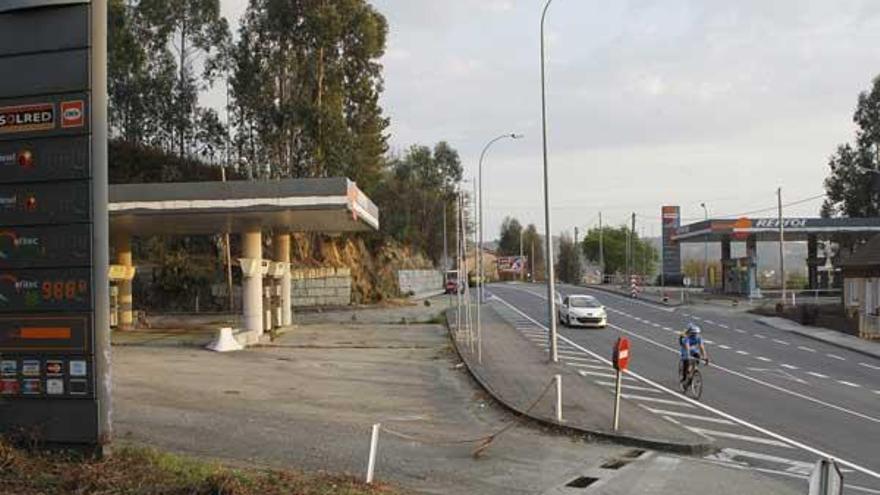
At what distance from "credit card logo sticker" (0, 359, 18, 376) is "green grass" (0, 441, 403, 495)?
0.89 m

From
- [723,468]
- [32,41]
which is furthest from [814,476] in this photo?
[32,41]

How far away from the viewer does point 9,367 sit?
387 inches

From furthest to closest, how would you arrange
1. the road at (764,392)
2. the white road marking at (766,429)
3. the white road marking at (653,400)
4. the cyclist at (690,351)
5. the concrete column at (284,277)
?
the concrete column at (284,277) → the cyclist at (690,351) → the white road marking at (653,400) → the road at (764,392) → the white road marking at (766,429)

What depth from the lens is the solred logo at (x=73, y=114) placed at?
9766 mm

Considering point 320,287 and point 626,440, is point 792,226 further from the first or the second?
point 626,440

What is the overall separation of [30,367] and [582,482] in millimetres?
6689

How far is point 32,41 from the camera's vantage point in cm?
990

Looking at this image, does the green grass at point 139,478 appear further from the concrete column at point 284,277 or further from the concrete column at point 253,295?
the concrete column at point 284,277

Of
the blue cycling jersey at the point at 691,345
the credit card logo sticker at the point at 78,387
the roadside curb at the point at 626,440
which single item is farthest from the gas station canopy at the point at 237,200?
the credit card logo sticker at the point at 78,387

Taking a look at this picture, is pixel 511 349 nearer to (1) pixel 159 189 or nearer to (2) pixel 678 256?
(1) pixel 159 189

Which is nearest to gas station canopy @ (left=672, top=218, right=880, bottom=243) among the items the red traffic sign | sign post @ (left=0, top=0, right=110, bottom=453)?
the red traffic sign

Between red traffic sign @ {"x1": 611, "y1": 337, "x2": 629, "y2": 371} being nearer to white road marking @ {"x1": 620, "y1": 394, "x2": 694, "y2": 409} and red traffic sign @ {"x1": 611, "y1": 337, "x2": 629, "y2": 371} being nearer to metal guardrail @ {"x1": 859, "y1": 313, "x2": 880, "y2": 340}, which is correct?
white road marking @ {"x1": 620, "y1": 394, "x2": 694, "y2": 409}

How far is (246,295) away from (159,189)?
5.05 metres

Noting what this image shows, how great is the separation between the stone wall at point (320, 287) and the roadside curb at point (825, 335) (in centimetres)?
2618
